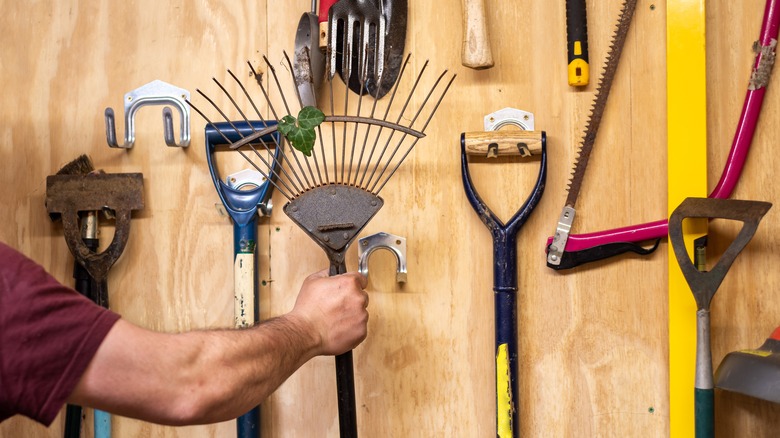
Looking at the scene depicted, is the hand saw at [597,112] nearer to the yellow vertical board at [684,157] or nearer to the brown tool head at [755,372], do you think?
the yellow vertical board at [684,157]

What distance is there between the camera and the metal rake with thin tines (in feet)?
4.65

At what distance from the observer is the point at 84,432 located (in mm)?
1704

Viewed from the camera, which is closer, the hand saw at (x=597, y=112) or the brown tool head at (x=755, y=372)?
the brown tool head at (x=755, y=372)

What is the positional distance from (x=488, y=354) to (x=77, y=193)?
3.29 feet

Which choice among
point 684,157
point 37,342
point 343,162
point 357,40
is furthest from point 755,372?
point 37,342

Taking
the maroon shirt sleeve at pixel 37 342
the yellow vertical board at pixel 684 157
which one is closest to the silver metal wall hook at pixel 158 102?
the maroon shirt sleeve at pixel 37 342

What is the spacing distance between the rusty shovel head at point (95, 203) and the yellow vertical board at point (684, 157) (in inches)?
46.5

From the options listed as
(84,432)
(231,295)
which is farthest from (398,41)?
(84,432)

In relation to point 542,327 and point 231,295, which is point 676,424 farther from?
point 231,295

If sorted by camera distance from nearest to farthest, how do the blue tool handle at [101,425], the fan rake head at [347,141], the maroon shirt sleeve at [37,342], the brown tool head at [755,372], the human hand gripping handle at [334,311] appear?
the maroon shirt sleeve at [37,342] < the brown tool head at [755,372] < the human hand gripping handle at [334,311] < the fan rake head at [347,141] < the blue tool handle at [101,425]

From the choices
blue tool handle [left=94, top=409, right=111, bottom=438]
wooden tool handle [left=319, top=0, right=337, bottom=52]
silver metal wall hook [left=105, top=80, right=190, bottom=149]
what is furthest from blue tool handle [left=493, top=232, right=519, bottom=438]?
blue tool handle [left=94, top=409, right=111, bottom=438]

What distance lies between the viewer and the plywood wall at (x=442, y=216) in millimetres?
1521

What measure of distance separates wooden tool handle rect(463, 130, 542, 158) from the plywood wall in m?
0.07

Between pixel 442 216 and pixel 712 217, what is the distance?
0.55 metres
